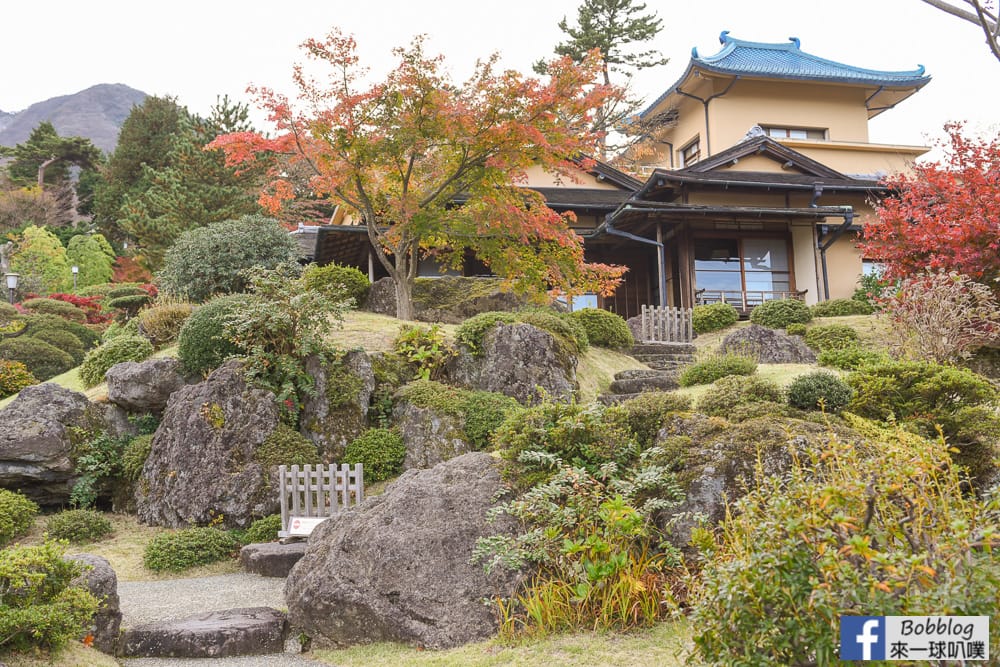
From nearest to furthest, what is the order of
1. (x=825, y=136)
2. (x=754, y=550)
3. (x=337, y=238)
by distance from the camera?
(x=754, y=550), (x=337, y=238), (x=825, y=136)

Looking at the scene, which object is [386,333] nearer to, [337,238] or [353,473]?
[353,473]

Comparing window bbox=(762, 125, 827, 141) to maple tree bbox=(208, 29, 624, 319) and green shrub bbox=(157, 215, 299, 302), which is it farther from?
green shrub bbox=(157, 215, 299, 302)

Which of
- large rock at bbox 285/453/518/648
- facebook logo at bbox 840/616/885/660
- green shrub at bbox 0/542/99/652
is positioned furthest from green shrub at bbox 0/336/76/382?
facebook logo at bbox 840/616/885/660

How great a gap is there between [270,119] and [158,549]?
8210 mm

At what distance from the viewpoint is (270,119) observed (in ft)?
46.0

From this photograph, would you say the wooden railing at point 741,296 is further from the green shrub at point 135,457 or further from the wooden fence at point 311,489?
the green shrub at point 135,457

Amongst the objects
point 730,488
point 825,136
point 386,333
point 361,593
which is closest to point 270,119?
point 386,333

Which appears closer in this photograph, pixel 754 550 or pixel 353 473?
pixel 754 550

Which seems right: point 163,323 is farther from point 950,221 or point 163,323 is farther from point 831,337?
point 950,221

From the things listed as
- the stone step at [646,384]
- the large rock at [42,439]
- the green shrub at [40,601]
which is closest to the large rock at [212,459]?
the large rock at [42,439]

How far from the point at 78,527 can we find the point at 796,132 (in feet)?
94.2

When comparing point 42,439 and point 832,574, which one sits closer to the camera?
point 832,574

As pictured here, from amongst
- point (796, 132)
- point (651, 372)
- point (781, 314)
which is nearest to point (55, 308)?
point (651, 372)

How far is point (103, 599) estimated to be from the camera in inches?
238
